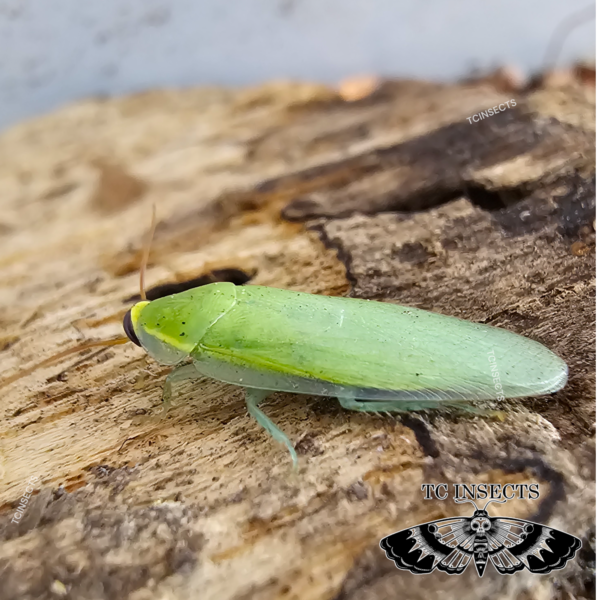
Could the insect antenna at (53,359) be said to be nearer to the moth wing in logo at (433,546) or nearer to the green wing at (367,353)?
the green wing at (367,353)

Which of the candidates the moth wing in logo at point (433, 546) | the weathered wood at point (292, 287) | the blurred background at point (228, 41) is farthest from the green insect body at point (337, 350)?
the blurred background at point (228, 41)

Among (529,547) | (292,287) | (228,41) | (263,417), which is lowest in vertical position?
(529,547)

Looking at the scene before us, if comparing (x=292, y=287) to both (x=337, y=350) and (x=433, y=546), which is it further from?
(x=433, y=546)

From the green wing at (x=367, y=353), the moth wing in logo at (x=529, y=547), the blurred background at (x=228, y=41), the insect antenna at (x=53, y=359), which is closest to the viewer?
the moth wing in logo at (x=529, y=547)

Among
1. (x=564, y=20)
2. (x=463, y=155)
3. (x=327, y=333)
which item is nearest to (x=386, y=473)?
(x=327, y=333)

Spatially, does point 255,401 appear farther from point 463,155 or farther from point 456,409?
point 463,155

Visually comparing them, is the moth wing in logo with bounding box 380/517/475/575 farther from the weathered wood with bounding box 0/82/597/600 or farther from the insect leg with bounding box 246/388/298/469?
the insect leg with bounding box 246/388/298/469

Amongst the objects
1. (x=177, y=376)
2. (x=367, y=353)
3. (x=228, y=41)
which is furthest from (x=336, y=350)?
(x=228, y=41)
